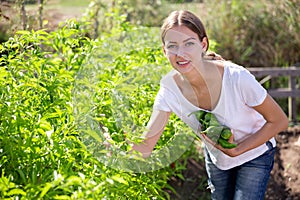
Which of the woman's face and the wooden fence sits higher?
the woman's face

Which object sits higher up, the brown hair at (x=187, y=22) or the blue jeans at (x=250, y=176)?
the brown hair at (x=187, y=22)

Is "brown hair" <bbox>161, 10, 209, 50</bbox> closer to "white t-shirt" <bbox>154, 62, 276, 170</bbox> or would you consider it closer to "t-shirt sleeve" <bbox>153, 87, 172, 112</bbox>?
"white t-shirt" <bbox>154, 62, 276, 170</bbox>

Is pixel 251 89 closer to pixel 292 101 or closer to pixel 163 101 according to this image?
pixel 163 101

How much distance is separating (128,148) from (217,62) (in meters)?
0.80

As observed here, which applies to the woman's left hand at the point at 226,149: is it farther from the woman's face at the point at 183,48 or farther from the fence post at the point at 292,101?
the fence post at the point at 292,101

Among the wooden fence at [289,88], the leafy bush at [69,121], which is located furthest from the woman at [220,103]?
the wooden fence at [289,88]

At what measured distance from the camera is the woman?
2727mm

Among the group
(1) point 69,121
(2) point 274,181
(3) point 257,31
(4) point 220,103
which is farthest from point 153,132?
(3) point 257,31

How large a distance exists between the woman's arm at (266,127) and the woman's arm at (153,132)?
0.32 metres

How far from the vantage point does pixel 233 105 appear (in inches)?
110

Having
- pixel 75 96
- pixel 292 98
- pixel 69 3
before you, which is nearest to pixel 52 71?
pixel 75 96

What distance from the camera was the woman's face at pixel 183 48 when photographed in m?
2.70

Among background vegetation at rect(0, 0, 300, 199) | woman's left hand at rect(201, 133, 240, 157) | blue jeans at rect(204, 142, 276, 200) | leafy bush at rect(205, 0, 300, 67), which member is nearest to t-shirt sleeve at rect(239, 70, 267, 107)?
woman's left hand at rect(201, 133, 240, 157)

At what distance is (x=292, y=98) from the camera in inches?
243
